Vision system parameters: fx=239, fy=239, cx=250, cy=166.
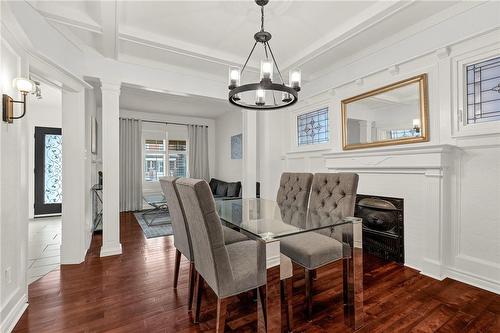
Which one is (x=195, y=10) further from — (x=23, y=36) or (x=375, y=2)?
(x=375, y=2)

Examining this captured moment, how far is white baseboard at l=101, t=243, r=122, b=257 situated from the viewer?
3.05m

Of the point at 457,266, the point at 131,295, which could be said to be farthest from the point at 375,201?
the point at 131,295

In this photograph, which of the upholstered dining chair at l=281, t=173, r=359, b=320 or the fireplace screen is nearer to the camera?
the upholstered dining chair at l=281, t=173, r=359, b=320

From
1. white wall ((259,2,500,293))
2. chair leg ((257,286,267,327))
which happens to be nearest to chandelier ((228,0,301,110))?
chair leg ((257,286,267,327))

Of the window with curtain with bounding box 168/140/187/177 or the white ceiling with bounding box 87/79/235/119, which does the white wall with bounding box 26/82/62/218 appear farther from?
the window with curtain with bounding box 168/140/187/177

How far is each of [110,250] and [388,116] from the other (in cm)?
387

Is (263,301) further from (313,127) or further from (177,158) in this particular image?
(177,158)

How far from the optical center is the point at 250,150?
4164mm

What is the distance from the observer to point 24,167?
6.66ft

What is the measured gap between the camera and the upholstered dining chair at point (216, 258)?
52.2 inches

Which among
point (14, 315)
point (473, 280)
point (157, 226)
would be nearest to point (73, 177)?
point (14, 315)

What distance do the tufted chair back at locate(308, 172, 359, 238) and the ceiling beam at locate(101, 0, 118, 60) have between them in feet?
8.33

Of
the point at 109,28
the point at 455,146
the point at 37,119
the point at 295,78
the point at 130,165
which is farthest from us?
the point at 130,165

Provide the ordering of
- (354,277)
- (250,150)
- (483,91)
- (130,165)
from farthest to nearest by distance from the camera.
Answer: (130,165) < (250,150) < (483,91) < (354,277)
